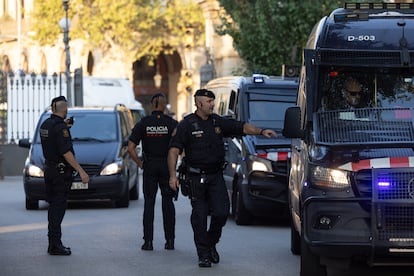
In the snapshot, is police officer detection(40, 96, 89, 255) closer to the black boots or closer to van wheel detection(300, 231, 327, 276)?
the black boots

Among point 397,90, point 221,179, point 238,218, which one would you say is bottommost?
point 238,218

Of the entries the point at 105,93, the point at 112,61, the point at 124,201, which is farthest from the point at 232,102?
the point at 112,61

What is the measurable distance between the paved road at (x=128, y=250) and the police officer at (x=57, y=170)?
261mm

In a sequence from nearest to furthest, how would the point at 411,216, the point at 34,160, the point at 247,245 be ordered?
the point at 411,216 < the point at 247,245 < the point at 34,160

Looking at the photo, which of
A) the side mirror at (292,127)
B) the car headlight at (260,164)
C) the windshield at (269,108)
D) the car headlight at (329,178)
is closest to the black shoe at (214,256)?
the side mirror at (292,127)

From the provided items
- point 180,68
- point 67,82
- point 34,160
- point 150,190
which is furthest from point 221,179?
point 180,68

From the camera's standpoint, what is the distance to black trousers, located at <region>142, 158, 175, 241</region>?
44.9ft

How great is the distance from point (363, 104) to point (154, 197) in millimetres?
3701

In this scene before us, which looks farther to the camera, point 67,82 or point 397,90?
point 67,82

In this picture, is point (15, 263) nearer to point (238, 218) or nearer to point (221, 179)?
point (221, 179)

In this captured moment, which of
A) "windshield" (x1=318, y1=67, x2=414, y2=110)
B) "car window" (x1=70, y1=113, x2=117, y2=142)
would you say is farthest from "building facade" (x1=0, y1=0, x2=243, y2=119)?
"windshield" (x1=318, y1=67, x2=414, y2=110)

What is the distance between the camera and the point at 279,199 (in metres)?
16.3

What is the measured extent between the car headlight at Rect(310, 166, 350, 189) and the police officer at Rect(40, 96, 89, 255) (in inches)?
162

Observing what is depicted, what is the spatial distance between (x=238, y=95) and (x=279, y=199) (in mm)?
2077
